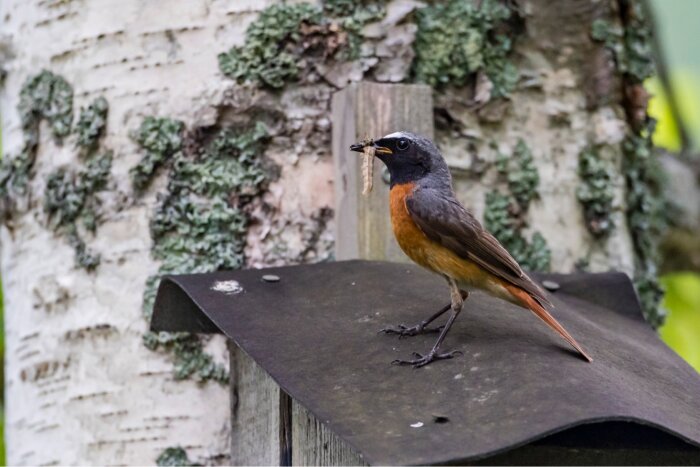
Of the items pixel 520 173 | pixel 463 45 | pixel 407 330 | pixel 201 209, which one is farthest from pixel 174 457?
pixel 463 45

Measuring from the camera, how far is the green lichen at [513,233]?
3.80m

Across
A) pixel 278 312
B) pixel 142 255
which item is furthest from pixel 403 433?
pixel 142 255

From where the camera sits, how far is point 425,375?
2598 mm

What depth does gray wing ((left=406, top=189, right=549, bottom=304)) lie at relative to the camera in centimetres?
293

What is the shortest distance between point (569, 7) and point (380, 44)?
29.0 inches

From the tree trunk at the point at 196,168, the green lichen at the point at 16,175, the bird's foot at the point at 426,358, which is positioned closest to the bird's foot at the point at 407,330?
the bird's foot at the point at 426,358

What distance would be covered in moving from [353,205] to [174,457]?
0.91 m

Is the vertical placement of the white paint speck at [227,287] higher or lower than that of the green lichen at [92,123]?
lower

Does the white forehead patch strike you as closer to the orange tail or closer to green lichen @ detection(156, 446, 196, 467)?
the orange tail

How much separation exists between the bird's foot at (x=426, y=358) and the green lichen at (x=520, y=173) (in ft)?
4.03

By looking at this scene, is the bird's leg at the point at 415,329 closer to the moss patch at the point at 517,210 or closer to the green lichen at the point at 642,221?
the moss patch at the point at 517,210

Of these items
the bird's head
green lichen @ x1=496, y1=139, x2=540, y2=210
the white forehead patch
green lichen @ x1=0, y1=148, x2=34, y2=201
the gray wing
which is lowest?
green lichen @ x1=496, y1=139, x2=540, y2=210

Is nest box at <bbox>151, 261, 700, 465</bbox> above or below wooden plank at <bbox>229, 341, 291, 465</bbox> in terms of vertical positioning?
above

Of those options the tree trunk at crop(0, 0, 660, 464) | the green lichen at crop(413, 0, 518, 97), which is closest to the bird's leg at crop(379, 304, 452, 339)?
the tree trunk at crop(0, 0, 660, 464)
